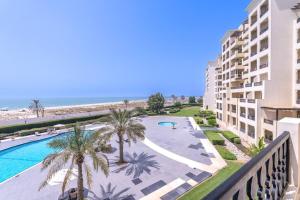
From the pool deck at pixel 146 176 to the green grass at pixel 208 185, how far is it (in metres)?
0.52

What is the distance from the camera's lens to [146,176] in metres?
15.5

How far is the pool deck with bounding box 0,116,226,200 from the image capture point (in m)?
13.2

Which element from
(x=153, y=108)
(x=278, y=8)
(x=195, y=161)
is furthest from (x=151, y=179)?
(x=153, y=108)

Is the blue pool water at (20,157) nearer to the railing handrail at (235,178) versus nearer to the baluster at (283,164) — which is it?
the baluster at (283,164)

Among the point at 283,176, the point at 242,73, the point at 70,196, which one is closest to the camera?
the point at 283,176

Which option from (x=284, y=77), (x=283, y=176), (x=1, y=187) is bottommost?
(x=1, y=187)

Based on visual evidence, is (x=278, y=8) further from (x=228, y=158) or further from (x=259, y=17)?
(x=228, y=158)

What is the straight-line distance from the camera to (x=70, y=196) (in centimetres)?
1246

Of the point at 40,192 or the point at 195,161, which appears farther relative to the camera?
the point at 195,161

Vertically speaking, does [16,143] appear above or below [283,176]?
below

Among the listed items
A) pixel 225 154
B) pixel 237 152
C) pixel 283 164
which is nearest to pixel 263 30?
pixel 237 152

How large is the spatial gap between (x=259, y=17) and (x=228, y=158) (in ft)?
55.5

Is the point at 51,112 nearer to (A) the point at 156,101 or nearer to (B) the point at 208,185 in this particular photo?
(A) the point at 156,101

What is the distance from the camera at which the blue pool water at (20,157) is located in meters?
18.6
